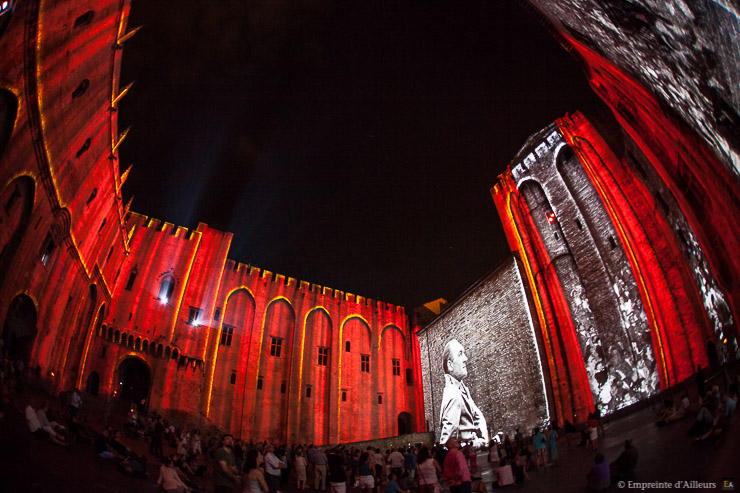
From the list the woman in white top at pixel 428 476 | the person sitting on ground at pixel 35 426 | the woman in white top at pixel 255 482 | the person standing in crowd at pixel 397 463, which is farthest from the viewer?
the person standing in crowd at pixel 397 463

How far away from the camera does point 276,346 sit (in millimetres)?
23656

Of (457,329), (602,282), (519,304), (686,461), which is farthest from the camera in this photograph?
(457,329)

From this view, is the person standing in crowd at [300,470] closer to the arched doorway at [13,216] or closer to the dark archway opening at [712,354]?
the arched doorway at [13,216]

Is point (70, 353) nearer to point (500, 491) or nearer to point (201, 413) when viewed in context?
point (201, 413)

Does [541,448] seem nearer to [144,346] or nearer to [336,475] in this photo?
[336,475]

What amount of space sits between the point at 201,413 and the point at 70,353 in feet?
21.5

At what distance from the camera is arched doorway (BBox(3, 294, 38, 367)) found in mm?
11406

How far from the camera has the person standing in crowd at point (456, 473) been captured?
4211 mm

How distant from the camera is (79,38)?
1184 centimetres

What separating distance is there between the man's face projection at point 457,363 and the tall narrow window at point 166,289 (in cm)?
1627

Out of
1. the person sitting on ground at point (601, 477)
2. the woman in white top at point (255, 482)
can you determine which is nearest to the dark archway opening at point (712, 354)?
the person sitting on ground at point (601, 477)

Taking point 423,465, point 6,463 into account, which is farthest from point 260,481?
point 6,463

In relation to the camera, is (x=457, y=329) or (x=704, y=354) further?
(x=457, y=329)

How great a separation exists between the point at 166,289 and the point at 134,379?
4.68m
